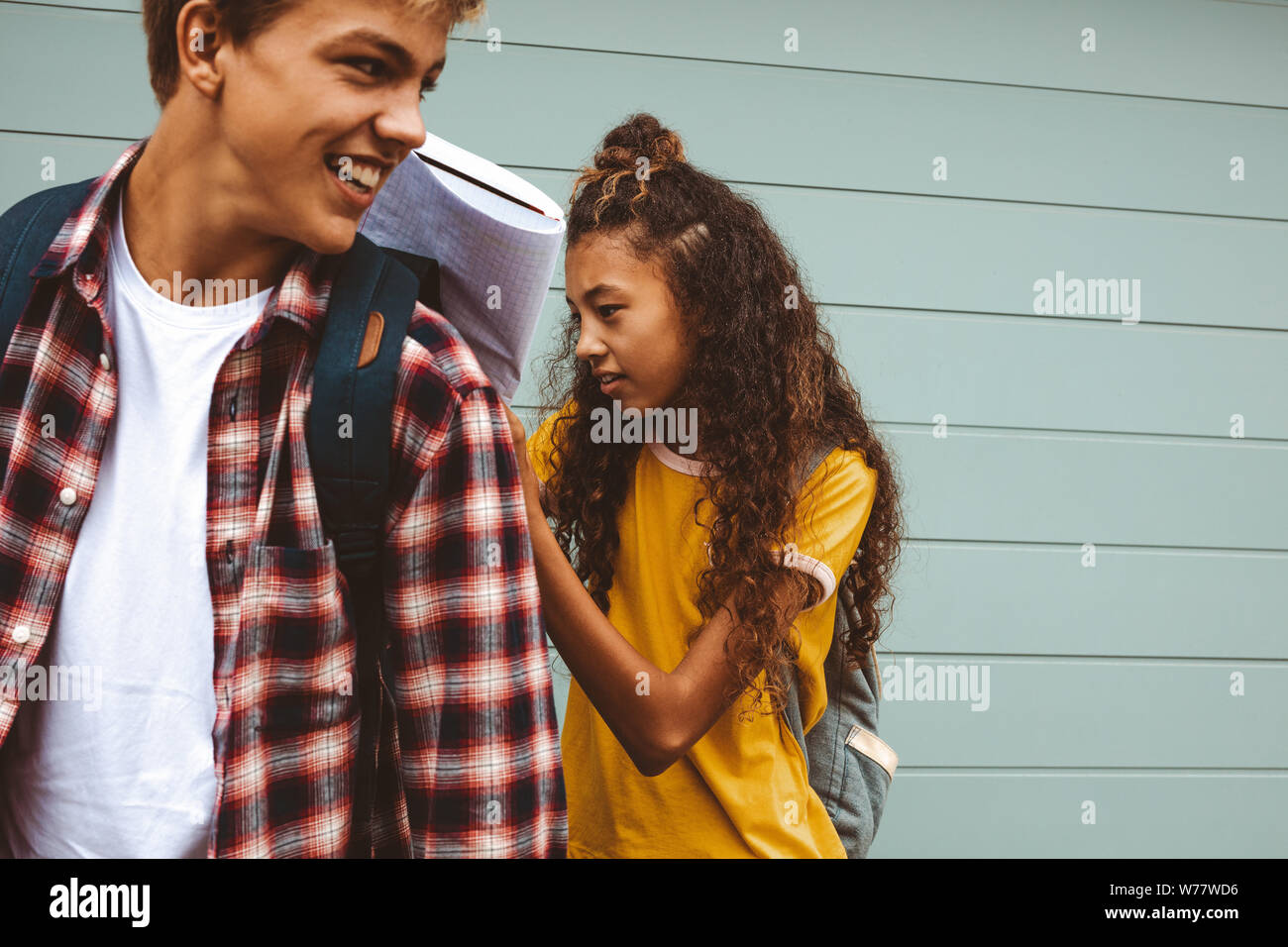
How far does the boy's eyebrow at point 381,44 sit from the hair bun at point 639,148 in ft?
2.44

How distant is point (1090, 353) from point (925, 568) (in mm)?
835

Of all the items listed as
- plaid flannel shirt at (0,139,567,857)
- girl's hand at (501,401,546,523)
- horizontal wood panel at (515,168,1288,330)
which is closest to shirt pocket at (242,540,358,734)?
plaid flannel shirt at (0,139,567,857)

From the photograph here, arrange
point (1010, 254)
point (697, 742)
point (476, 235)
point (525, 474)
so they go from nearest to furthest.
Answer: point (476, 235) → point (525, 474) → point (697, 742) → point (1010, 254)

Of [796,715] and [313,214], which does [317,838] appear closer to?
[313,214]

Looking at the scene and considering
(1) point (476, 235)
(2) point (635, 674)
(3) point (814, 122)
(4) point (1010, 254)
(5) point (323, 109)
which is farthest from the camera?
(4) point (1010, 254)

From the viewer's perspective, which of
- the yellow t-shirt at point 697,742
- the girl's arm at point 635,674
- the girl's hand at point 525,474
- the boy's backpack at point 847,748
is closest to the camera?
the girl's hand at point 525,474

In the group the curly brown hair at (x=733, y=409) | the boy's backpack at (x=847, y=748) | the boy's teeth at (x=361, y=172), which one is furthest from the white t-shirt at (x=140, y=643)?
the boy's backpack at (x=847, y=748)

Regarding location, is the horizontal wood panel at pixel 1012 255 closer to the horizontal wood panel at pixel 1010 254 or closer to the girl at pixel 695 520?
the horizontal wood panel at pixel 1010 254

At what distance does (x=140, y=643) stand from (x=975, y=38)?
9.37ft

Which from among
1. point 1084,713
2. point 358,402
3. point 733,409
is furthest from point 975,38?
point 358,402

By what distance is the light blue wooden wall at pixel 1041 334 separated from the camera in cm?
295

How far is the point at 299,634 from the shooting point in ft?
3.90

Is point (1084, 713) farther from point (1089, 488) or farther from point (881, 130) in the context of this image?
point (881, 130)

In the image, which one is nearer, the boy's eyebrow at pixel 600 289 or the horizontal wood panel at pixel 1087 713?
the boy's eyebrow at pixel 600 289
